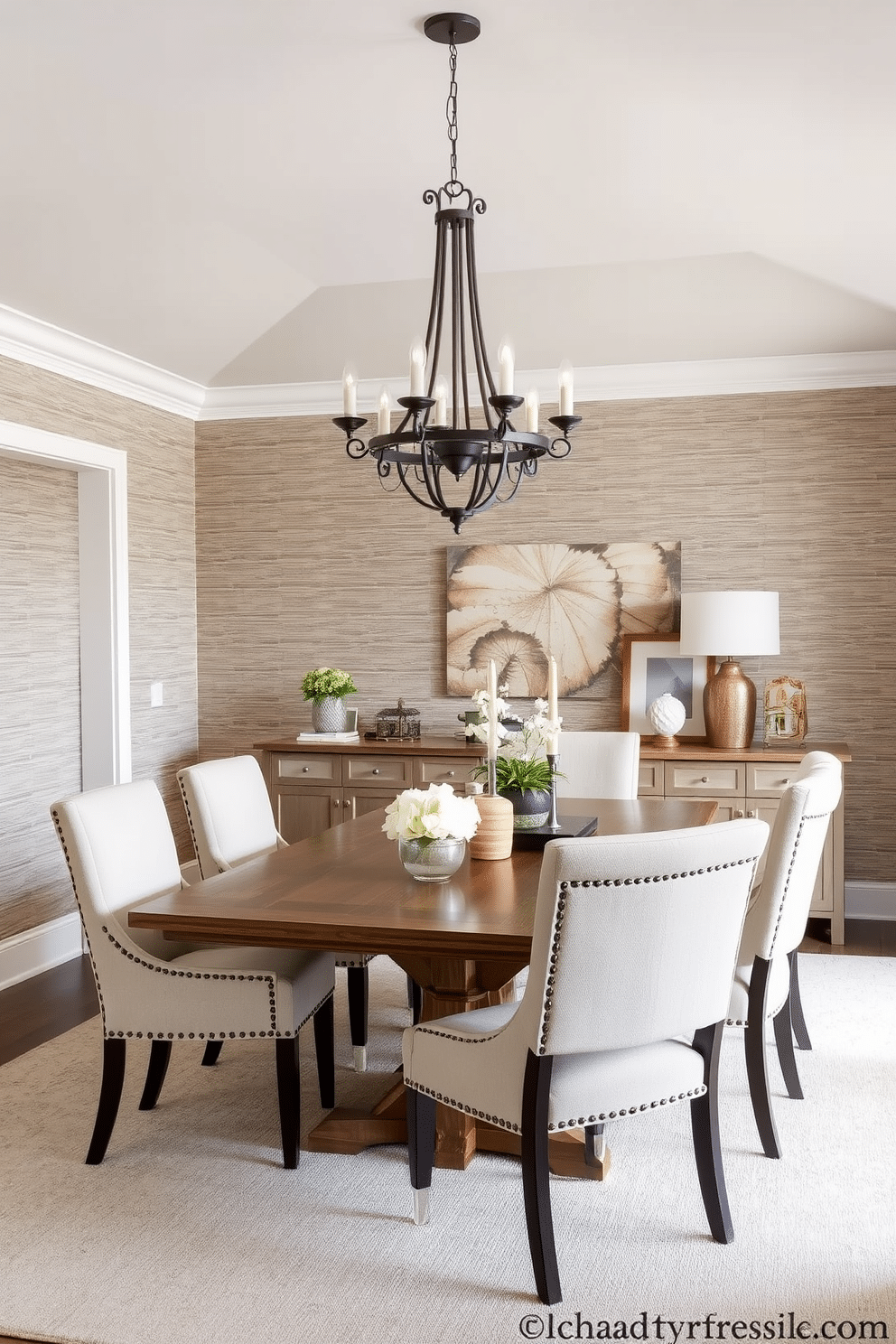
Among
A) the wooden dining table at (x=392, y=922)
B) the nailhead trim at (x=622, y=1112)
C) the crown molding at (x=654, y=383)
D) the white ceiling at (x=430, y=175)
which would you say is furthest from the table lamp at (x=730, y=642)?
the nailhead trim at (x=622, y=1112)

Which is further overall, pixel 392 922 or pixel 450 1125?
pixel 450 1125

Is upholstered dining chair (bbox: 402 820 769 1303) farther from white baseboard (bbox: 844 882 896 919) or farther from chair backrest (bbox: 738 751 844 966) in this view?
white baseboard (bbox: 844 882 896 919)

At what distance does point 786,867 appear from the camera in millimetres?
2850

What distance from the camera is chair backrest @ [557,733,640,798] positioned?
446cm

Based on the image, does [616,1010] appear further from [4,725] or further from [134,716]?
[134,716]

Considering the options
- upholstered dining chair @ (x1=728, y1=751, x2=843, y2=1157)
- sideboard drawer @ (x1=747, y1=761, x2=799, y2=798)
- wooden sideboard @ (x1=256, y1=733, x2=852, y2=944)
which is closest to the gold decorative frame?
wooden sideboard @ (x1=256, y1=733, x2=852, y2=944)

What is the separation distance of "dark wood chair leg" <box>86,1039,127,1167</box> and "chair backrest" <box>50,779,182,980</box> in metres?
0.22

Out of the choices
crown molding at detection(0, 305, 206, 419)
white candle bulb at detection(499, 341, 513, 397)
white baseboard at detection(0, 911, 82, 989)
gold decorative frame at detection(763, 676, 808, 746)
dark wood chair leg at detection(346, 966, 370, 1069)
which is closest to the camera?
white candle bulb at detection(499, 341, 513, 397)

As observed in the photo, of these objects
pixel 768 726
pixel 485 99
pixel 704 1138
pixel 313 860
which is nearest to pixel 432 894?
pixel 313 860

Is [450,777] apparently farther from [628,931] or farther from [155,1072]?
[628,931]

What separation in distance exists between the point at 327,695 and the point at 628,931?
3.41 m

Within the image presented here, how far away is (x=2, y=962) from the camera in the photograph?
14.8ft

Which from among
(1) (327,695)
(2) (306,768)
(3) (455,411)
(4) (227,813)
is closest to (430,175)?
(3) (455,411)

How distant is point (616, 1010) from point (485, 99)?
8.19 feet
